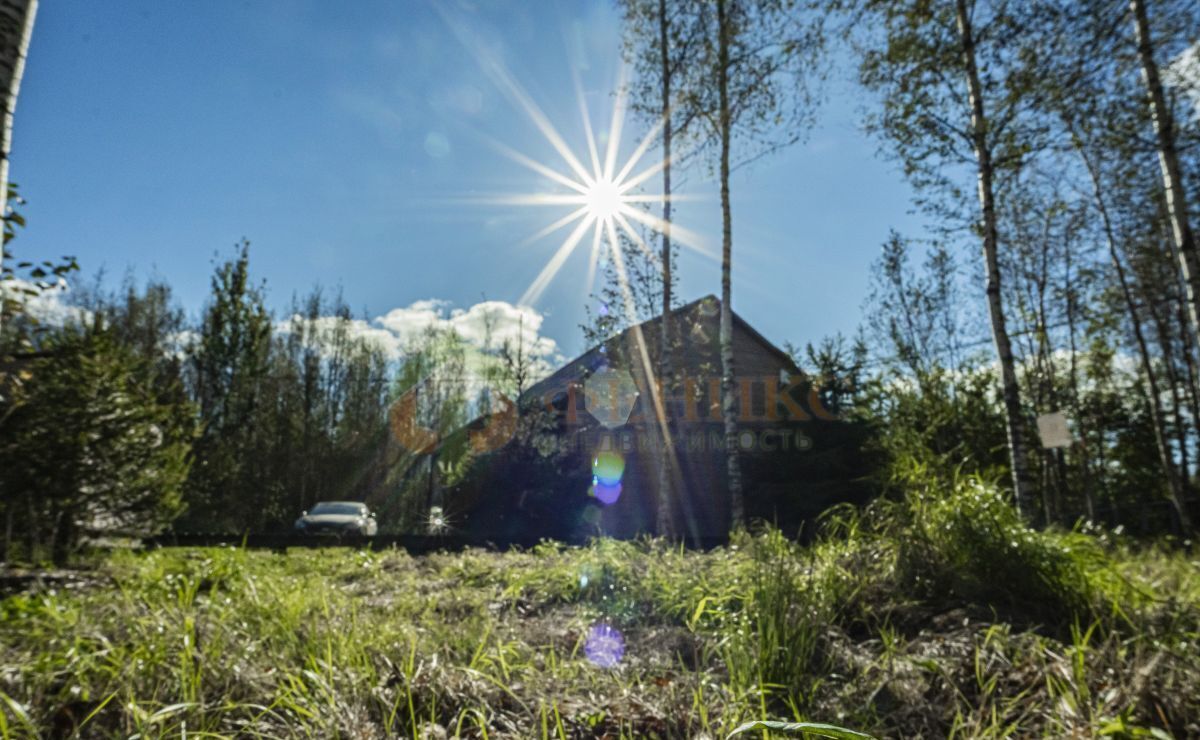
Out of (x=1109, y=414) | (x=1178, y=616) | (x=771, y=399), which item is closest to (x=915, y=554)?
(x=1178, y=616)

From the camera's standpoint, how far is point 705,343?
1970 cm

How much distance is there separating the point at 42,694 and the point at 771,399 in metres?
16.3

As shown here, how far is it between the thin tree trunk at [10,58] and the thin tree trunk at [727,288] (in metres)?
10.9

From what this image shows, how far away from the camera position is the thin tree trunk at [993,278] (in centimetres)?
747

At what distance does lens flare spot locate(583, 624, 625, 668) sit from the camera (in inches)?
114

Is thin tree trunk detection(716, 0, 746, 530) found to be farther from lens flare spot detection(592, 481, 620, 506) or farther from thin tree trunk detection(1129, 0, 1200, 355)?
thin tree trunk detection(1129, 0, 1200, 355)

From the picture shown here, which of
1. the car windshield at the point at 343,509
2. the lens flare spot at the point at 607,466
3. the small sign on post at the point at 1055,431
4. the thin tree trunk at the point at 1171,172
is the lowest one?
the car windshield at the point at 343,509

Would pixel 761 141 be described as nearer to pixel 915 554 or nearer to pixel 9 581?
pixel 915 554

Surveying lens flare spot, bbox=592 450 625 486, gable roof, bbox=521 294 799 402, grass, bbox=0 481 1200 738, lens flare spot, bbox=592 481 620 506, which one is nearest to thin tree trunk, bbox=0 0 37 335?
grass, bbox=0 481 1200 738

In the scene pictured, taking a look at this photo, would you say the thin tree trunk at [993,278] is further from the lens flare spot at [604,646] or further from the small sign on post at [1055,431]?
the lens flare spot at [604,646]

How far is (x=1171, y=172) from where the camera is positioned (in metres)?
7.14

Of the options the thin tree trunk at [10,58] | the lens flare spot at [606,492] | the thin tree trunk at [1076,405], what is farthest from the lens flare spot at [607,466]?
the thin tree trunk at [10,58]

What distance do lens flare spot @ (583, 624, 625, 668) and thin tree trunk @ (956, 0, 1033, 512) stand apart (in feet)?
19.7

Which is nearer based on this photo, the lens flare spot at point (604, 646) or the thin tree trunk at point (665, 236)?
the lens flare spot at point (604, 646)
